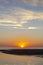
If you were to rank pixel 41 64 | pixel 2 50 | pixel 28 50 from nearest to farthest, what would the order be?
pixel 41 64
pixel 2 50
pixel 28 50

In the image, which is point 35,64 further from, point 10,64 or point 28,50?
point 28,50

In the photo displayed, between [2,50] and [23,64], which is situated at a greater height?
[2,50]

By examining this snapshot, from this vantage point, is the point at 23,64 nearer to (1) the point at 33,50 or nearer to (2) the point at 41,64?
(2) the point at 41,64

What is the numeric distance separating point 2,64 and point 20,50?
1892 cm

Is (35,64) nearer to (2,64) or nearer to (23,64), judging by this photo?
(23,64)

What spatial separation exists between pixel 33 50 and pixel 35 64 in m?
19.3

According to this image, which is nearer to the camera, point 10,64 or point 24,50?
point 10,64

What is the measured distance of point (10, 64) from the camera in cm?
1513

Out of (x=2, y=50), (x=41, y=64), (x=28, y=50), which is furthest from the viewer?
(x=28, y=50)

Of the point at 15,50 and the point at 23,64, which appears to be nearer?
the point at 23,64

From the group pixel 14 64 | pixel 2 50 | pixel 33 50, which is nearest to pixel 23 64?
pixel 14 64

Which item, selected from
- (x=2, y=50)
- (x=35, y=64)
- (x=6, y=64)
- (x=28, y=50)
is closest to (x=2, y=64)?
(x=6, y=64)

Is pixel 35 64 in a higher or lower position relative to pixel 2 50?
lower

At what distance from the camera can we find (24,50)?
3322 centimetres
